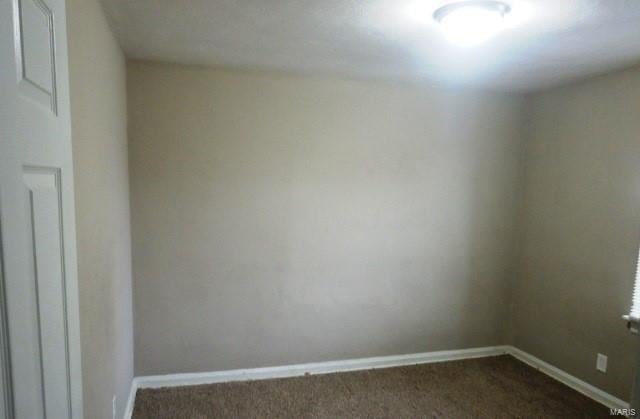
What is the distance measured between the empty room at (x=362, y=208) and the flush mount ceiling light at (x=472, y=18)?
0.01m

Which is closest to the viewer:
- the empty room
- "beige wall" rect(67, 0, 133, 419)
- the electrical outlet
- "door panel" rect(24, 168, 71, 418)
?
"door panel" rect(24, 168, 71, 418)

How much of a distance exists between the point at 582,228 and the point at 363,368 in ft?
6.62

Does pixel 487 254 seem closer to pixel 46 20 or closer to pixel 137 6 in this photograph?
pixel 137 6

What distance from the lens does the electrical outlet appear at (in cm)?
263

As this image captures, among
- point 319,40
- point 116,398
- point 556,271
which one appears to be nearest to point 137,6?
point 319,40

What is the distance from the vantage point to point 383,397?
8.92ft

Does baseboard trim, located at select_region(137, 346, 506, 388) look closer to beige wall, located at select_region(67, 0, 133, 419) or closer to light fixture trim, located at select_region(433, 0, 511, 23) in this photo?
beige wall, located at select_region(67, 0, 133, 419)

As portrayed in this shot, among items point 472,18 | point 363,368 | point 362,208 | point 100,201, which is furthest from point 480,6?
point 363,368

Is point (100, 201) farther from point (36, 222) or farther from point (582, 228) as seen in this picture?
point (582, 228)

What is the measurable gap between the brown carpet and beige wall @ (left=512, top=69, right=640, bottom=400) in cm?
34

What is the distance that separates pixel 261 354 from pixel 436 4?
8.54ft

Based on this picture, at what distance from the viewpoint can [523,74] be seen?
267cm

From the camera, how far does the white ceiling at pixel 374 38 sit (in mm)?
1658

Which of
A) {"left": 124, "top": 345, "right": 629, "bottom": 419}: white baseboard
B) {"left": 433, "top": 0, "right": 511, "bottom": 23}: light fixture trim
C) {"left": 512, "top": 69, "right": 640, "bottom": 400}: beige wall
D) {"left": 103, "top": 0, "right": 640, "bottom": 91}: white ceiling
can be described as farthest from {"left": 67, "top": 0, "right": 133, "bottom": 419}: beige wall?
{"left": 512, "top": 69, "right": 640, "bottom": 400}: beige wall
